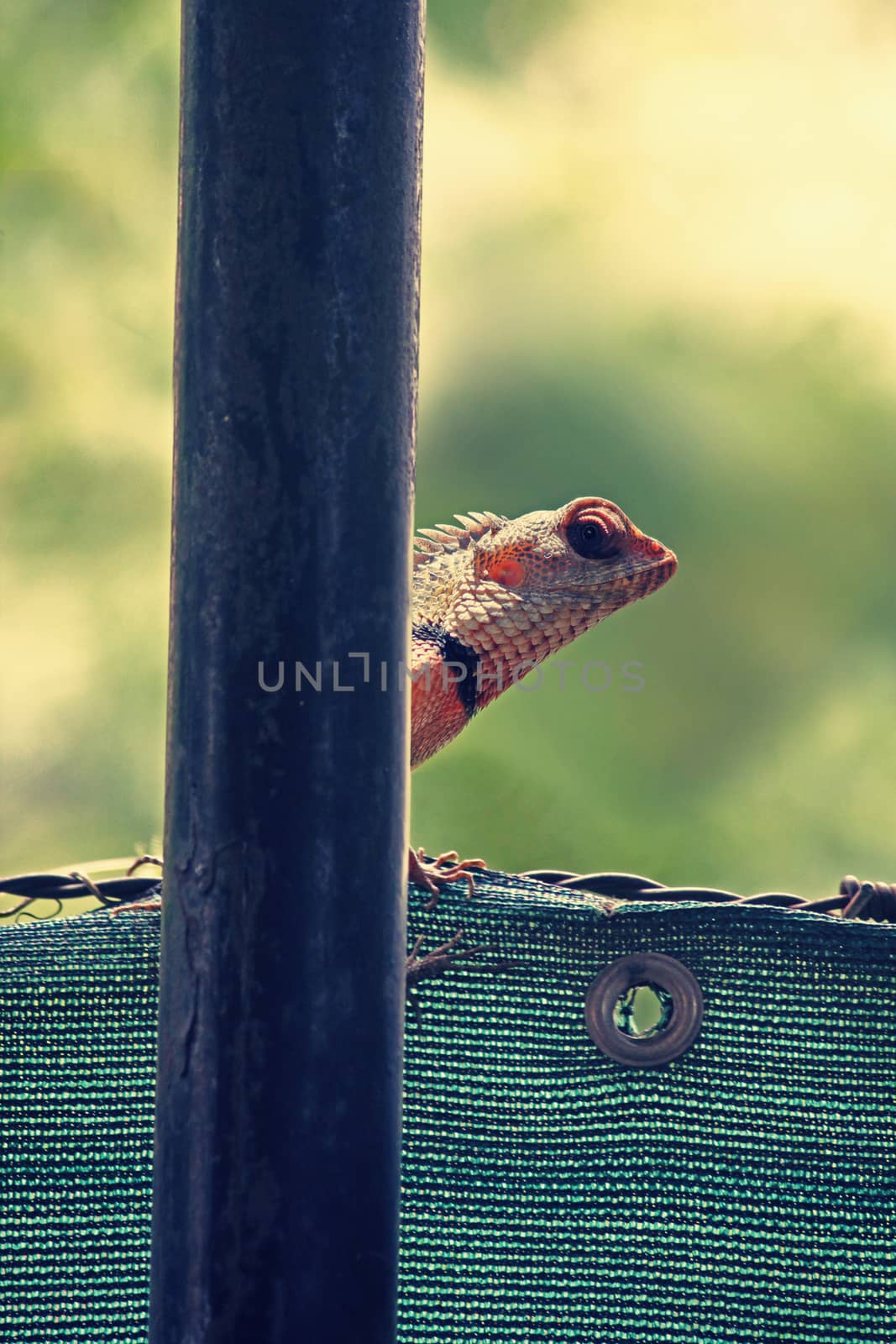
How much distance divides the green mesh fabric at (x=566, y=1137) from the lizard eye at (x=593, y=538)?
2166mm

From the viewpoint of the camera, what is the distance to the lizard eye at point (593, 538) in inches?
194

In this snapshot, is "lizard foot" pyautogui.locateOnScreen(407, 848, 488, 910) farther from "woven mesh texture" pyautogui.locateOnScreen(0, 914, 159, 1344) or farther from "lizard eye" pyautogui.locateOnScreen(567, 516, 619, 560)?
"lizard eye" pyautogui.locateOnScreen(567, 516, 619, 560)

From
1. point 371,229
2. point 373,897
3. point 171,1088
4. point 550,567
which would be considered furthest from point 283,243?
point 550,567

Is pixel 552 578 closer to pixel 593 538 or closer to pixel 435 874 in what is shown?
pixel 593 538

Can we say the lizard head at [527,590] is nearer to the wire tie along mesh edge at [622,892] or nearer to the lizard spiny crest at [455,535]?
the lizard spiny crest at [455,535]

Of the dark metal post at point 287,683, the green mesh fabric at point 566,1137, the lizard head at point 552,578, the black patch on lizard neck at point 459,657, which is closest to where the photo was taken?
the dark metal post at point 287,683

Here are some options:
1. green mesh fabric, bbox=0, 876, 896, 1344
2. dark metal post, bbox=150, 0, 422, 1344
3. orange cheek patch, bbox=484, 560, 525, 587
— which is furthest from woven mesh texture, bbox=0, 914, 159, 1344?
orange cheek patch, bbox=484, 560, 525, 587

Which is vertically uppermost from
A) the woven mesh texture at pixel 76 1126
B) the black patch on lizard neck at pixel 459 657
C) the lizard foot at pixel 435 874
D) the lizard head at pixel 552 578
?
the lizard head at pixel 552 578

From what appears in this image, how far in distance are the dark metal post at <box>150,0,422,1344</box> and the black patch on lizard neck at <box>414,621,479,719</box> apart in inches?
108

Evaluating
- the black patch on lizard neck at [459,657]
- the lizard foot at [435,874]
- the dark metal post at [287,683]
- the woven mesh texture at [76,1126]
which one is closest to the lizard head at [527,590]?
the black patch on lizard neck at [459,657]

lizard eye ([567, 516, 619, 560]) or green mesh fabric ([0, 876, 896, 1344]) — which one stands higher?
lizard eye ([567, 516, 619, 560])

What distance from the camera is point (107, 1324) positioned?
108 inches

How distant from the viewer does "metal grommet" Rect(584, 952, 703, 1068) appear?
2.81 m

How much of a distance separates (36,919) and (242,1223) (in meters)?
1.42
